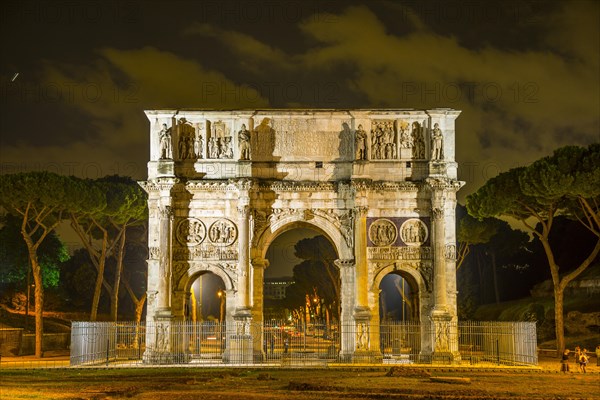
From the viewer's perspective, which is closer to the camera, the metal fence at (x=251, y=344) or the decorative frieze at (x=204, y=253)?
Answer: the metal fence at (x=251, y=344)

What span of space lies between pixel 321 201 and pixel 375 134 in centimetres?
336

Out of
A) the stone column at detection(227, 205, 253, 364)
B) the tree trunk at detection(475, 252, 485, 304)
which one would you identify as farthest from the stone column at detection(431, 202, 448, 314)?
the tree trunk at detection(475, 252, 485, 304)

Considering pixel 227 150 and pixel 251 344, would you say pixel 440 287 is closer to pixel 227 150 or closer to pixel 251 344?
pixel 251 344

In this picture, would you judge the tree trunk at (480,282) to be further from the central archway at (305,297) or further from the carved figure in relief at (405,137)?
the carved figure in relief at (405,137)

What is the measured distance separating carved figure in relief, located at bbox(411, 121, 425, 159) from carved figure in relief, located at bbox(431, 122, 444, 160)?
1.86 feet

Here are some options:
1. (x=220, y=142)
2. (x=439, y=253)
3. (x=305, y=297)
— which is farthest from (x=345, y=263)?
(x=305, y=297)

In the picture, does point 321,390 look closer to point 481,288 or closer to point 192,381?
point 192,381

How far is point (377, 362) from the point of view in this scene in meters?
29.3

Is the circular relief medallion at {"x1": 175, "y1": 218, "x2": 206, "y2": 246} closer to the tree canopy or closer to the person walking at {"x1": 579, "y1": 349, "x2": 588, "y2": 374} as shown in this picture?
the tree canopy

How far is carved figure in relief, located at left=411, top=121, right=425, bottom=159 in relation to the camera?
31.3 metres

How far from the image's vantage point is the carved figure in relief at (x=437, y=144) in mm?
30703

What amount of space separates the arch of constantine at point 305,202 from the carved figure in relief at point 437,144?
42mm

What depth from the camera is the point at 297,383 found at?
2050 cm

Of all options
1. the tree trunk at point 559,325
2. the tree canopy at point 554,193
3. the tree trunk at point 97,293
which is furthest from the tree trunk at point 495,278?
the tree trunk at point 97,293
